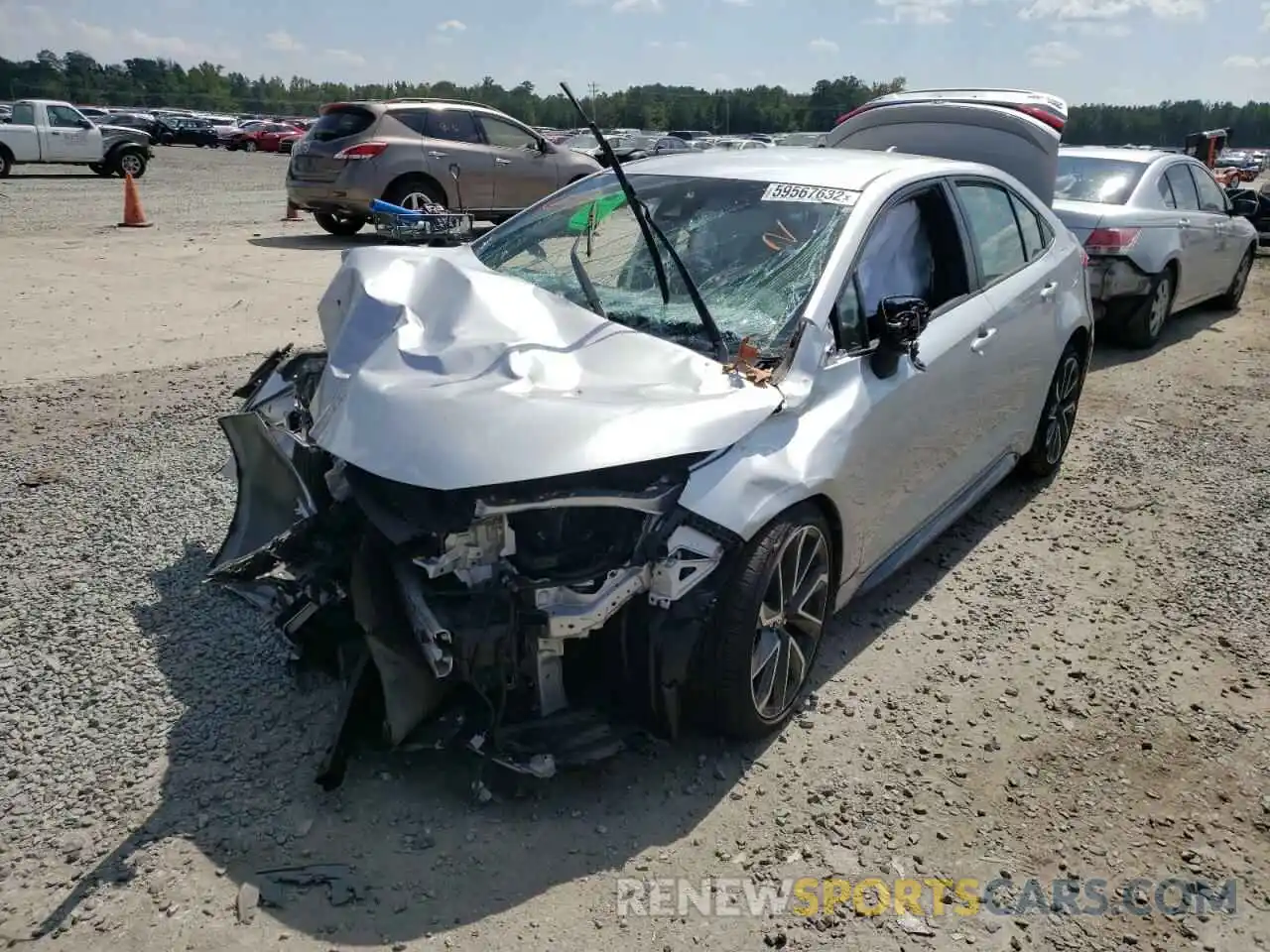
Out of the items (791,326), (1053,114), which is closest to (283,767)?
(791,326)

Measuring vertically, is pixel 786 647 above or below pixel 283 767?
above

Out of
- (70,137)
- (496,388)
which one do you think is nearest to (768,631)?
(496,388)

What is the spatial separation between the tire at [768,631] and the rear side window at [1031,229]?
Result: 8.16 ft

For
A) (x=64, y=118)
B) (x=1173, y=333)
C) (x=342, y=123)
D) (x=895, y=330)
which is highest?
(x=64, y=118)

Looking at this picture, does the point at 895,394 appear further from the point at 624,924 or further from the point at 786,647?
the point at 624,924

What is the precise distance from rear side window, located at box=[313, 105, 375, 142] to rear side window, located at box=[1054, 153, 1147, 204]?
8.42 metres

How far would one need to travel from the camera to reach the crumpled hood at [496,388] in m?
2.67

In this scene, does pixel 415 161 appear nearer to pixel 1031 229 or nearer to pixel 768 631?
pixel 1031 229

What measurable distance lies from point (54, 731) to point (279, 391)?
1444 mm

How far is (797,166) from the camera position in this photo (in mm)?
4176

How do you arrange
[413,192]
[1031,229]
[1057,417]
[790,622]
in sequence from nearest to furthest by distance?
1. [790,622]
2. [1031,229]
3. [1057,417]
4. [413,192]

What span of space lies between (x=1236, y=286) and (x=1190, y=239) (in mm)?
2205

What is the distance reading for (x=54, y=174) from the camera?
2434 centimetres

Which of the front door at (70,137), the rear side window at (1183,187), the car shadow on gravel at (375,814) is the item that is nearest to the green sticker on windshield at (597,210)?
the car shadow on gravel at (375,814)
